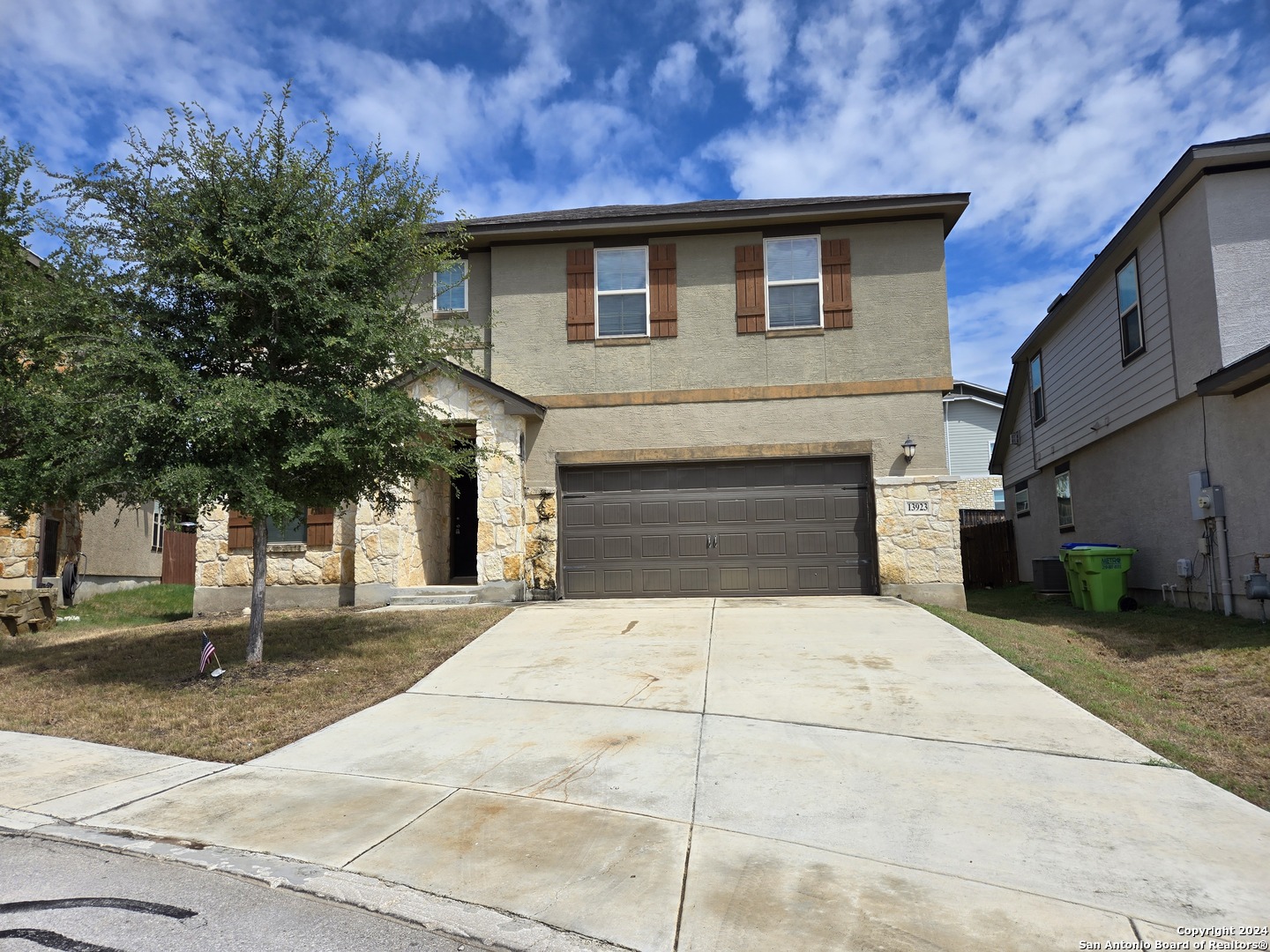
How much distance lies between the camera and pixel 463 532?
1532 cm

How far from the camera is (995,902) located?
358 cm

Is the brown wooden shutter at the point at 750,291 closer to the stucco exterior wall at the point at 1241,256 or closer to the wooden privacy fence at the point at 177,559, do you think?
the stucco exterior wall at the point at 1241,256

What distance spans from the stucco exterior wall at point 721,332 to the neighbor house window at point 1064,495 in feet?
21.1

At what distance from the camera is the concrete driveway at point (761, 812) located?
353cm

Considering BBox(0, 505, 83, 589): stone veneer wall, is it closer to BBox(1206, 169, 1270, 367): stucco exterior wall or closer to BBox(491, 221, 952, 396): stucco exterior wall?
BBox(491, 221, 952, 396): stucco exterior wall

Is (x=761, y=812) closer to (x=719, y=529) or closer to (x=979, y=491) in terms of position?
(x=719, y=529)

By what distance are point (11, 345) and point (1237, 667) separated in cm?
1407

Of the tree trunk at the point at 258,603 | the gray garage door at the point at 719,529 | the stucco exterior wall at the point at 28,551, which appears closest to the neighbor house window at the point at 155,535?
the stucco exterior wall at the point at 28,551

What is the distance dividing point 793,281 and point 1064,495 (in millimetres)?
8678

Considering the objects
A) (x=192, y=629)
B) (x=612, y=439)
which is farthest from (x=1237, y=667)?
(x=192, y=629)

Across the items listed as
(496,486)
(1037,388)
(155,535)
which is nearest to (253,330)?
(496,486)

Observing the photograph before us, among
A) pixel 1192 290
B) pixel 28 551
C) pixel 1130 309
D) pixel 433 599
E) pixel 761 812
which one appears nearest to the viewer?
pixel 761 812

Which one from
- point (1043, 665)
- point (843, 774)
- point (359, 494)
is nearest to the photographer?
point (843, 774)

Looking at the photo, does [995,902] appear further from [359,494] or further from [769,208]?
[769,208]
